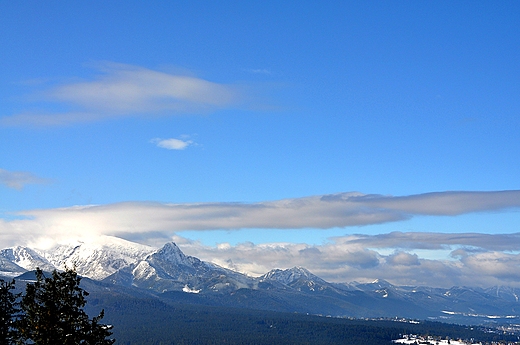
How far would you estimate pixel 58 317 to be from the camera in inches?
1885

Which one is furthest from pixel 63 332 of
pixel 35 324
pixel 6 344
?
pixel 6 344

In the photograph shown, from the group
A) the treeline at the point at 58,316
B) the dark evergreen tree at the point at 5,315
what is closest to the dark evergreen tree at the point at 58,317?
the treeline at the point at 58,316

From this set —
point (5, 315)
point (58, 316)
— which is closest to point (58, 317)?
point (58, 316)

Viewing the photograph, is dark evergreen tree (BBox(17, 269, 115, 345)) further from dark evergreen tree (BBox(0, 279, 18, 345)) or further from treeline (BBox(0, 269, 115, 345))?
dark evergreen tree (BBox(0, 279, 18, 345))

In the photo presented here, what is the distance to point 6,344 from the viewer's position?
55.5 m

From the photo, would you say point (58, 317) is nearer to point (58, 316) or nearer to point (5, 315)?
point (58, 316)

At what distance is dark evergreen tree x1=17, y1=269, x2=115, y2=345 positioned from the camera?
46844 millimetres

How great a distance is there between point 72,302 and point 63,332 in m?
2.28

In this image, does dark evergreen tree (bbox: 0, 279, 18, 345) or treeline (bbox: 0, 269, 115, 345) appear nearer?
treeline (bbox: 0, 269, 115, 345)

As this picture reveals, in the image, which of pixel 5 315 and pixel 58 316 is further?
pixel 5 315

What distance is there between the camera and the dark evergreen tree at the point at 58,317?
154 ft

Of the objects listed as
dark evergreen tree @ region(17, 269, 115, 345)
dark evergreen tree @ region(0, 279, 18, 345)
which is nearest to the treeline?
dark evergreen tree @ region(17, 269, 115, 345)

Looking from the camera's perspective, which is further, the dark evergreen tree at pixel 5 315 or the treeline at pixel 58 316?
the dark evergreen tree at pixel 5 315

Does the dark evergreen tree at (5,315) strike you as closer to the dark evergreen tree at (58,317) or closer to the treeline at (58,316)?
the treeline at (58,316)
